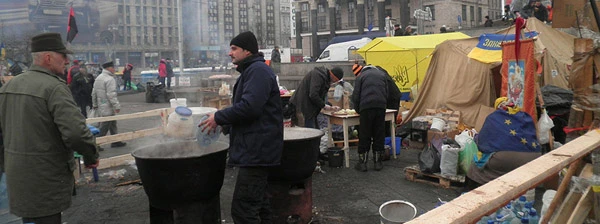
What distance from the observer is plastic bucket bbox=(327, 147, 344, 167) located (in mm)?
6961

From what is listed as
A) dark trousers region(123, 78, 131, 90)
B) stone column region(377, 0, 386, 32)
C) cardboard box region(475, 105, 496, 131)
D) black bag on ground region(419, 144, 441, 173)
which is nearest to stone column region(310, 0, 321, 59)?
stone column region(377, 0, 386, 32)

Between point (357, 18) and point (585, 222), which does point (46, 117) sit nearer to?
point (585, 222)

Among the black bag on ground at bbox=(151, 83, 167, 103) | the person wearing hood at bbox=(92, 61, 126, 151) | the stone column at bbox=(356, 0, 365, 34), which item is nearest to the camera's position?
the person wearing hood at bbox=(92, 61, 126, 151)

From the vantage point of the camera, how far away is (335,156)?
697 centimetres

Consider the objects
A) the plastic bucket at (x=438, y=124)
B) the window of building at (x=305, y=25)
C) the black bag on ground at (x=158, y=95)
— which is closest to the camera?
the plastic bucket at (x=438, y=124)

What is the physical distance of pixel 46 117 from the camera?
2.94 metres

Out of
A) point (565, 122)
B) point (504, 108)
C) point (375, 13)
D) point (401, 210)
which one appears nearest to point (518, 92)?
point (504, 108)

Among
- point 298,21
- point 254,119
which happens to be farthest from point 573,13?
point 298,21

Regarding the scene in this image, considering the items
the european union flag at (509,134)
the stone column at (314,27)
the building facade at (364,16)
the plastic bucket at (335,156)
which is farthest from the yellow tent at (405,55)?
the stone column at (314,27)

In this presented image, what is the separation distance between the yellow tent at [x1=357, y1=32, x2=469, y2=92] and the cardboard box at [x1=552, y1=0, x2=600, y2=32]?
7.42 meters

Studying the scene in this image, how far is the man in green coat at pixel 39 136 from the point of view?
9.57ft

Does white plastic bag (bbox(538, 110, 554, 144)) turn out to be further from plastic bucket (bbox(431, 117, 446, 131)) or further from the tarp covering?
the tarp covering

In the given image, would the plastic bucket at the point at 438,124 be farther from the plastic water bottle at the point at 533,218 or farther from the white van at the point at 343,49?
the white van at the point at 343,49

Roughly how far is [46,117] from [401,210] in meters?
3.19
